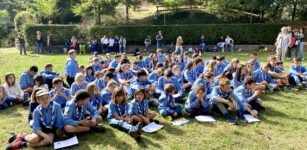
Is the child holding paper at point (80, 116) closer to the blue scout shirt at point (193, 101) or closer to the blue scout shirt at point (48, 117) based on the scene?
the blue scout shirt at point (48, 117)

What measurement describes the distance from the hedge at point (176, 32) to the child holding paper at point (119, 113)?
19.8 metres

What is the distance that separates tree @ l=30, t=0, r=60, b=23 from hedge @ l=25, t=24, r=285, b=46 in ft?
20.4

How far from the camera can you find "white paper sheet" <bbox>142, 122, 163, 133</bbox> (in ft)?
21.9

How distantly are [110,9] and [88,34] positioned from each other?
4228 millimetres

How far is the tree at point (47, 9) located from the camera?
32156mm

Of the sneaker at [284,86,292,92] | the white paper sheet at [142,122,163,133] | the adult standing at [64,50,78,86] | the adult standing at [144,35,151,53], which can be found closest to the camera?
the white paper sheet at [142,122,163,133]

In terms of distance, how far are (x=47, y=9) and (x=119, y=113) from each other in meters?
28.4

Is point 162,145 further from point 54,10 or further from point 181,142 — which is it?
point 54,10

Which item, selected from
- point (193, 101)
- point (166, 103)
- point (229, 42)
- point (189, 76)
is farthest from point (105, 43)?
point (193, 101)

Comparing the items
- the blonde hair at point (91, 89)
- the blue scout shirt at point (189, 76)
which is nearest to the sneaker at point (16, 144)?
the blonde hair at point (91, 89)

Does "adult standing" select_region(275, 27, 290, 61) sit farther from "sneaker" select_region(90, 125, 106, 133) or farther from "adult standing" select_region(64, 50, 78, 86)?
"sneaker" select_region(90, 125, 106, 133)

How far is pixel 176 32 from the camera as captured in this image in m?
26.2

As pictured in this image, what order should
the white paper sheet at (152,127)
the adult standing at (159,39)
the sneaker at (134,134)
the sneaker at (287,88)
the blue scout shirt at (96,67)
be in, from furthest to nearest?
the adult standing at (159,39)
the blue scout shirt at (96,67)
the sneaker at (287,88)
the white paper sheet at (152,127)
the sneaker at (134,134)

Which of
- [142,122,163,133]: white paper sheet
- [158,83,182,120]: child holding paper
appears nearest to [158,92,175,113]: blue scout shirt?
[158,83,182,120]: child holding paper
